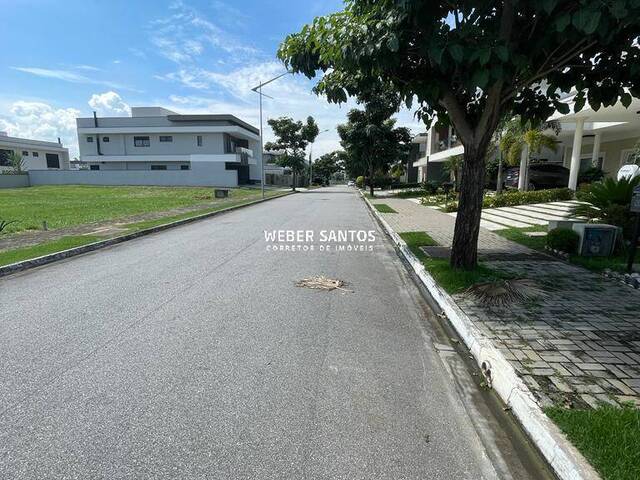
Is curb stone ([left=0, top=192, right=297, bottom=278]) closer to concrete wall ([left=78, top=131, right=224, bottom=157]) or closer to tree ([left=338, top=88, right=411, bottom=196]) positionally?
tree ([left=338, top=88, right=411, bottom=196])

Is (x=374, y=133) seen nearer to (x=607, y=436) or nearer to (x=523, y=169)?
(x=523, y=169)

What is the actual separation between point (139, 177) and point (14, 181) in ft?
43.7

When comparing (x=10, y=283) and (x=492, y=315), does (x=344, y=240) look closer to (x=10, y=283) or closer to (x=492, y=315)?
(x=492, y=315)

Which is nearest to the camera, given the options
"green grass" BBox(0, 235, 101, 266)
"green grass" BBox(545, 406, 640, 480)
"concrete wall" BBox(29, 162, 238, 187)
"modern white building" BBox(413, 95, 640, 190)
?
"green grass" BBox(545, 406, 640, 480)

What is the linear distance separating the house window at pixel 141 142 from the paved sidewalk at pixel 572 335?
52.9 m

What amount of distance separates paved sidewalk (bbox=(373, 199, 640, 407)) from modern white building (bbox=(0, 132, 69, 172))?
63.9 metres

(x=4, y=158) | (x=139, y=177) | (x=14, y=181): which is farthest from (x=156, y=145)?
(x=4, y=158)

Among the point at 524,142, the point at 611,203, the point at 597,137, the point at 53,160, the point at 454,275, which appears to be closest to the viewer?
the point at 454,275

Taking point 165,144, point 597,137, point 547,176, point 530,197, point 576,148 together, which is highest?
point 165,144

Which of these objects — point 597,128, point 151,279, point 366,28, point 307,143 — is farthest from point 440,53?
point 307,143

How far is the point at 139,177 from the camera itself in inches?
1826

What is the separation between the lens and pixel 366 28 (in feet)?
16.2

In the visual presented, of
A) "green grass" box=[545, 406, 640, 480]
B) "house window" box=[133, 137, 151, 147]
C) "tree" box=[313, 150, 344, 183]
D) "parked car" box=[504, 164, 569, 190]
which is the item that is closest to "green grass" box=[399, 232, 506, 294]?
"green grass" box=[545, 406, 640, 480]

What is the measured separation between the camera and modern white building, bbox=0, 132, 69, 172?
5528cm
